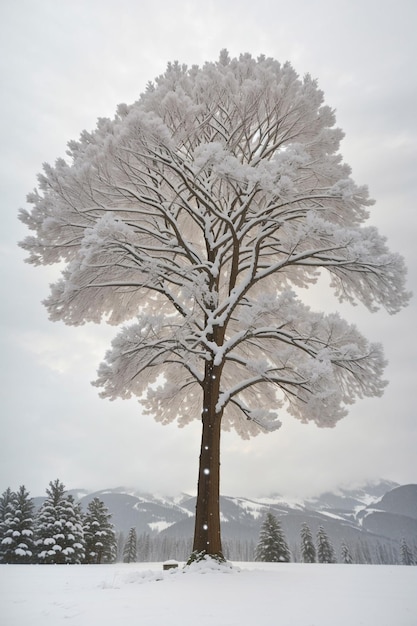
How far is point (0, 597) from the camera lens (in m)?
3.79

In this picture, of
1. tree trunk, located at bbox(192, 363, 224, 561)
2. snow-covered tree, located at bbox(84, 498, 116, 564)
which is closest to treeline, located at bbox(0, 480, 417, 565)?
snow-covered tree, located at bbox(84, 498, 116, 564)

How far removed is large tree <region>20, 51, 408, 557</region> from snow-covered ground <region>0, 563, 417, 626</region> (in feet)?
7.21

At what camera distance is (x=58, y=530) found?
21.9m

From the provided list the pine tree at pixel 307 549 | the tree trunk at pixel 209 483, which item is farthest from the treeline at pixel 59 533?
the tree trunk at pixel 209 483

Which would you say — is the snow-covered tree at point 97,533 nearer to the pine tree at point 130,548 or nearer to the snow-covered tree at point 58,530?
the snow-covered tree at point 58,530

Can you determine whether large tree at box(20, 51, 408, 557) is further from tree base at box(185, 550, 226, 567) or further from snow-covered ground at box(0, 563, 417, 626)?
snow-covered ground at box(0, 563, 417, 626)

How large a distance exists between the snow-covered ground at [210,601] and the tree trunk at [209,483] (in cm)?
137

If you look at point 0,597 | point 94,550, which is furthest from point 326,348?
point 94,550

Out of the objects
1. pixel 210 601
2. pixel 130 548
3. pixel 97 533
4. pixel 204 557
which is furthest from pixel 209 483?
pixel 130 548

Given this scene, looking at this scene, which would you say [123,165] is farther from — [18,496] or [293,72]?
[18,496]

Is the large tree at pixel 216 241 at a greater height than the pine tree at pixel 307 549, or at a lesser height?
greater

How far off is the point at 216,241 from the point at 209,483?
212 inches

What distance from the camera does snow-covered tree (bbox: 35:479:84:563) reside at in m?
20.9

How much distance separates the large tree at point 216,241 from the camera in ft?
22.4
